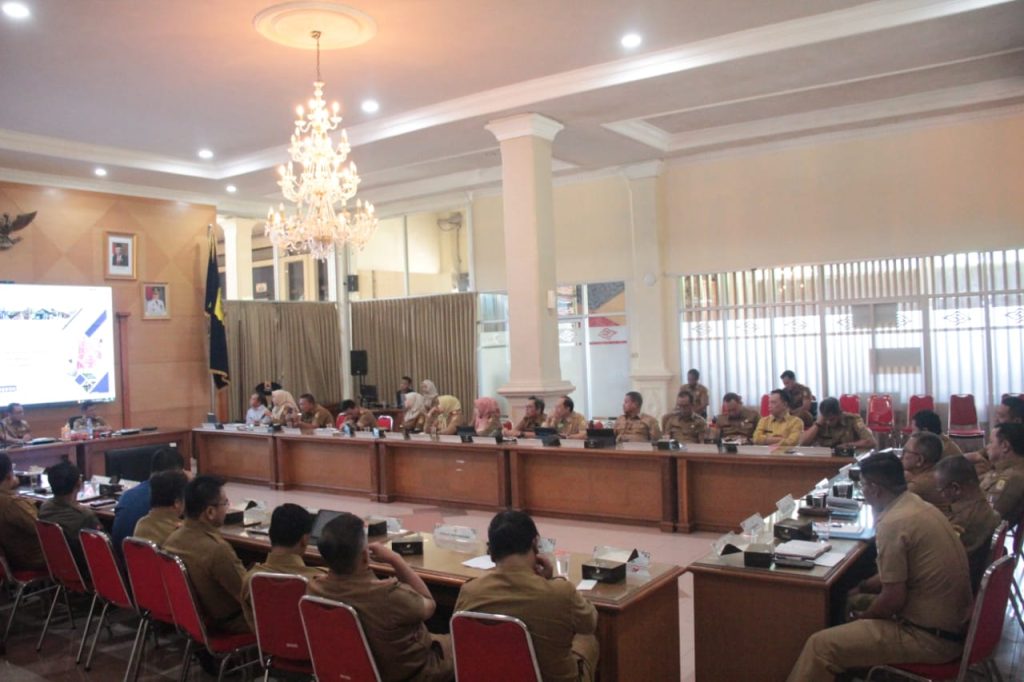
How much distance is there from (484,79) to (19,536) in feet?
18.2

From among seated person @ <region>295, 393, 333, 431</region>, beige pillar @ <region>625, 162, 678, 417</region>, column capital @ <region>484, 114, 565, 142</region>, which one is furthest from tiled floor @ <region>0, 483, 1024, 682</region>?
beige pillar @ <region>625, 162, 678, 417</region>

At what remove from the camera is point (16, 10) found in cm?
581

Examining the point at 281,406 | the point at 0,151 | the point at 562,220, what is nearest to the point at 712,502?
the point at 281,406

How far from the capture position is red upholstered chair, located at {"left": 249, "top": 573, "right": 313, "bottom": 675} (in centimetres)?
297

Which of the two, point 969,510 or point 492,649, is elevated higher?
point 969,510

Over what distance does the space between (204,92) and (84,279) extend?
4.26 meters

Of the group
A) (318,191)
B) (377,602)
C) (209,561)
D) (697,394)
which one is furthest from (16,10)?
(697,394)

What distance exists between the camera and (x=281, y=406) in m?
10.1

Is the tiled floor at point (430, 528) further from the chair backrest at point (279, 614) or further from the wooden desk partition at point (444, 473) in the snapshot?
the chair backrest at point (279, 614)

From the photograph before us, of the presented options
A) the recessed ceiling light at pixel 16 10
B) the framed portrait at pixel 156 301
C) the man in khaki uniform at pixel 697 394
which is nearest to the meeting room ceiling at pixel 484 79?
the recessed ceiling light at pixel 16 10

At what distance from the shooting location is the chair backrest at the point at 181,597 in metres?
3.26

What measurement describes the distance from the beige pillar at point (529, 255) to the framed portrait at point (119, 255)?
5.76m

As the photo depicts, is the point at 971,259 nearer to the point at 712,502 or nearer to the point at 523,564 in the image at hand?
the point at 712,502

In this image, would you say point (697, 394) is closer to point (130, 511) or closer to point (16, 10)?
point (130, 511)
